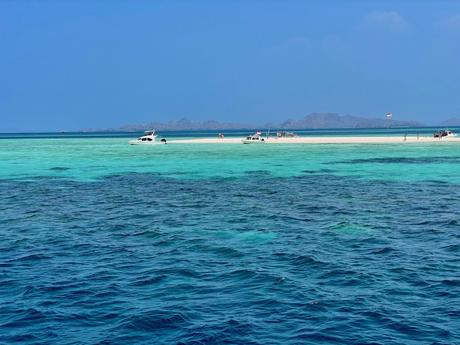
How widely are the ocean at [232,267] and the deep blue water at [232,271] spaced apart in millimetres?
56

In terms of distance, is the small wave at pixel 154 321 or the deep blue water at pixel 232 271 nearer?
the deep blue water at pixel 232 271

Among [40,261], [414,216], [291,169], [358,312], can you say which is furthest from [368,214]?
[291,169]

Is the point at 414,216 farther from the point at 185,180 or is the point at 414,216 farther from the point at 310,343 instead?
the point at 185,180

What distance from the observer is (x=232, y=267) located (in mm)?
17047

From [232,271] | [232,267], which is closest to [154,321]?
[232,271]

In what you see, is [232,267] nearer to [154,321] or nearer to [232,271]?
[232,271]

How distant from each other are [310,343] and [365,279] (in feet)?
15.5

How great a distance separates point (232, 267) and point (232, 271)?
425 mm

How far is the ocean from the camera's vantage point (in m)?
12.4

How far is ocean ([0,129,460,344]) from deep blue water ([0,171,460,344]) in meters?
0.06

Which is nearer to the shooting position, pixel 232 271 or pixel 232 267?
pixel 232 271

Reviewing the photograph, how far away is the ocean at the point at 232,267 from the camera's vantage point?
12.4 metres

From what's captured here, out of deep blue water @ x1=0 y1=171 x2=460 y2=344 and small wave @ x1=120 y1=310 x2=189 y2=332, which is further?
small wave @ x1=120 y1=310 x2=189 y2=332

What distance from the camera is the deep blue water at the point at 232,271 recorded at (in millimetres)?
12320
